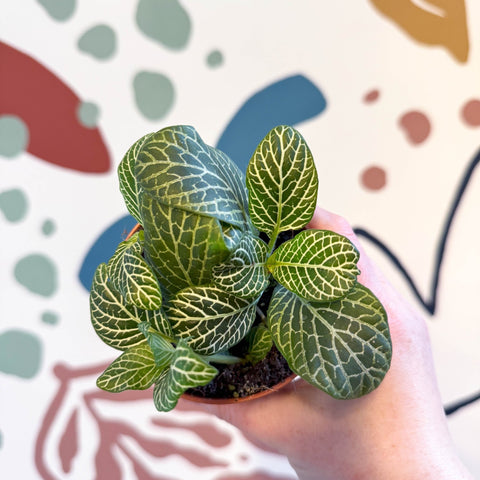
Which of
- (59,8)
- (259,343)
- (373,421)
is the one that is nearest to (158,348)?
(259,343)

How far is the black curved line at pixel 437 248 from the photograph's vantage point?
801 mm

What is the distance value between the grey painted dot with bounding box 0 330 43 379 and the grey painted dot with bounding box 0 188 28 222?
20cm

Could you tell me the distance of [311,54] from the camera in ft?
2.85

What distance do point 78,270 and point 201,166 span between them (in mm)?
531

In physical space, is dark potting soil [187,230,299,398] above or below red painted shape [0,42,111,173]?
below

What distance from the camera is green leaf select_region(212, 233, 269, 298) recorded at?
14.7 inches

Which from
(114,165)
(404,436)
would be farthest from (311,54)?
(404,436)

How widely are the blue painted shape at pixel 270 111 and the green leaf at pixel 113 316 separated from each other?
0.45m

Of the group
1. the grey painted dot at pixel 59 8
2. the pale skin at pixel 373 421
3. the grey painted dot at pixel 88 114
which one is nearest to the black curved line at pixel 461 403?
the pale skin at pixel 373 421

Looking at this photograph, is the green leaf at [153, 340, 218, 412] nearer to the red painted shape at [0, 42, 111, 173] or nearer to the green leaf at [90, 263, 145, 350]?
the green leaf at [90, 263, 145, 350]

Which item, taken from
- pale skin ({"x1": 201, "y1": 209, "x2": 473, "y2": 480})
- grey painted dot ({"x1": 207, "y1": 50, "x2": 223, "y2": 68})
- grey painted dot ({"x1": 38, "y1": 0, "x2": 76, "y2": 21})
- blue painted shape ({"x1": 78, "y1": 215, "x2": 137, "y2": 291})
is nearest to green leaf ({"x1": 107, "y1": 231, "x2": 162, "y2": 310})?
pale skin ({"x1": 201, "y1": 209, "x2": 473, "y2": 480})

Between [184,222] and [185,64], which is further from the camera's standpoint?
[185,64]

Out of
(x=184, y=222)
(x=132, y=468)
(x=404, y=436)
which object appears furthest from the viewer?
(x=132, y=468)

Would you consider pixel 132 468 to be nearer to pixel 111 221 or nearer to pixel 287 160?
pixel 111 221
